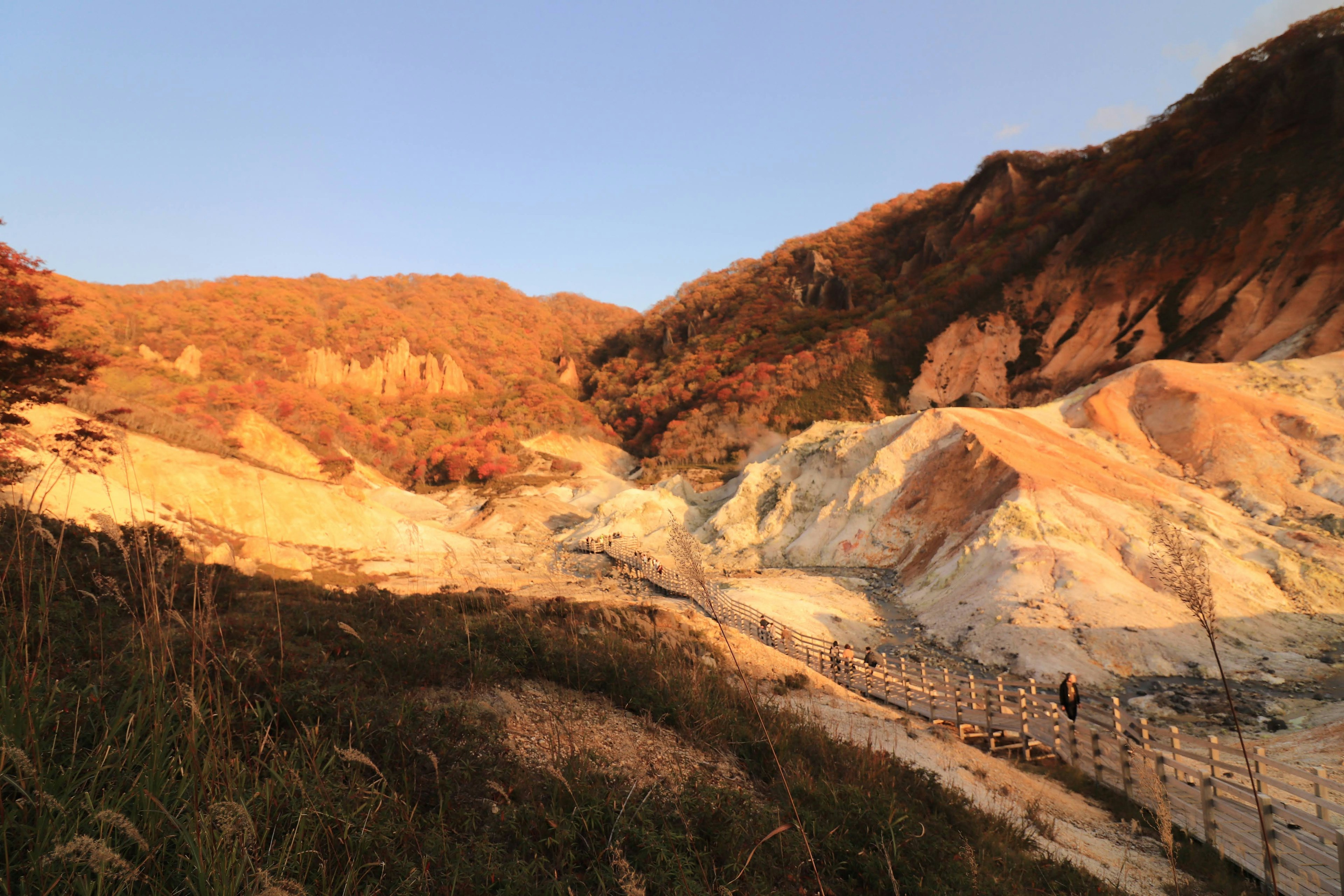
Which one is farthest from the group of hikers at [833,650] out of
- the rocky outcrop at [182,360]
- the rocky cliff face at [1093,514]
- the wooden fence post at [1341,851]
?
the rocky outcrop at [182,360]

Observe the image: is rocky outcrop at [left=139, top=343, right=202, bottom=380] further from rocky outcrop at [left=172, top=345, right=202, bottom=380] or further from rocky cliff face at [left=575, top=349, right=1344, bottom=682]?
rocky cliff face at [left=575, top=349, right=1344, bottom=682]

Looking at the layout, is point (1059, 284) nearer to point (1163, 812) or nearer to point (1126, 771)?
point (1126, 771)

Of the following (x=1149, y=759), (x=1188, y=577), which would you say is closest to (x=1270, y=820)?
(x=1149, y=759)

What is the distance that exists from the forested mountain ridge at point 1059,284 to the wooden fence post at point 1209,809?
44.1 metres

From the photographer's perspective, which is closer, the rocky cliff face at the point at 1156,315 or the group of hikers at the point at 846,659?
the group of hikers at the point at 846,659

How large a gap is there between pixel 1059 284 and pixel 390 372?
8018 centimetres

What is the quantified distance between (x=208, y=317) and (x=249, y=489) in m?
63.4

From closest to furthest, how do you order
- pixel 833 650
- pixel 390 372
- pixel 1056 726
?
pixel 1056 726 < pixel 833 650 < pixel 390 372

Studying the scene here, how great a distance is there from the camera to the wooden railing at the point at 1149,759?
6.38 metres

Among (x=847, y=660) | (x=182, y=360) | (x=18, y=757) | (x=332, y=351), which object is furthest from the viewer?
(x=332, y=351)

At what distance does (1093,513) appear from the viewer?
23.6m

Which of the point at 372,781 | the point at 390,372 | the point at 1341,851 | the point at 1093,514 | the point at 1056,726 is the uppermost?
the point at 390,372

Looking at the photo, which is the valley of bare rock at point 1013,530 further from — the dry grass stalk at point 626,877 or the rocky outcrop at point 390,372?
the rocky outcrop at point 390,372

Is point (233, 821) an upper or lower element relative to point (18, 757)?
lower
